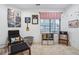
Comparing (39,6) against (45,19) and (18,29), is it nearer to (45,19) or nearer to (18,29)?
(45,19)

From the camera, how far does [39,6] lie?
76.5 inches

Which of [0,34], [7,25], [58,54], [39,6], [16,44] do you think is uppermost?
[39,6]

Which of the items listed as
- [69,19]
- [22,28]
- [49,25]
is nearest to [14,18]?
[22,28]

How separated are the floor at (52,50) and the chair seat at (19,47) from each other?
0.34ft

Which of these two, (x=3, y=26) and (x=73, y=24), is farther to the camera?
(x=73, y=24)

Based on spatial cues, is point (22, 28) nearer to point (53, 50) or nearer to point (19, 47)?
point (19, 47)

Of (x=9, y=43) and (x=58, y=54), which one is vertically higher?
(x=9, y=43)

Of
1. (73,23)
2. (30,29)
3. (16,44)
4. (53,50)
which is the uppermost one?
(73,23)

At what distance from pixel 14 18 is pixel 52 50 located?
98 cm

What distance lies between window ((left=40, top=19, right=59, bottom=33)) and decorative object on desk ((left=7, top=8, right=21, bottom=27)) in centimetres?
47

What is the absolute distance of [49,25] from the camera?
7.04 ft

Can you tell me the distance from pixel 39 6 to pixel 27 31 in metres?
0.56
